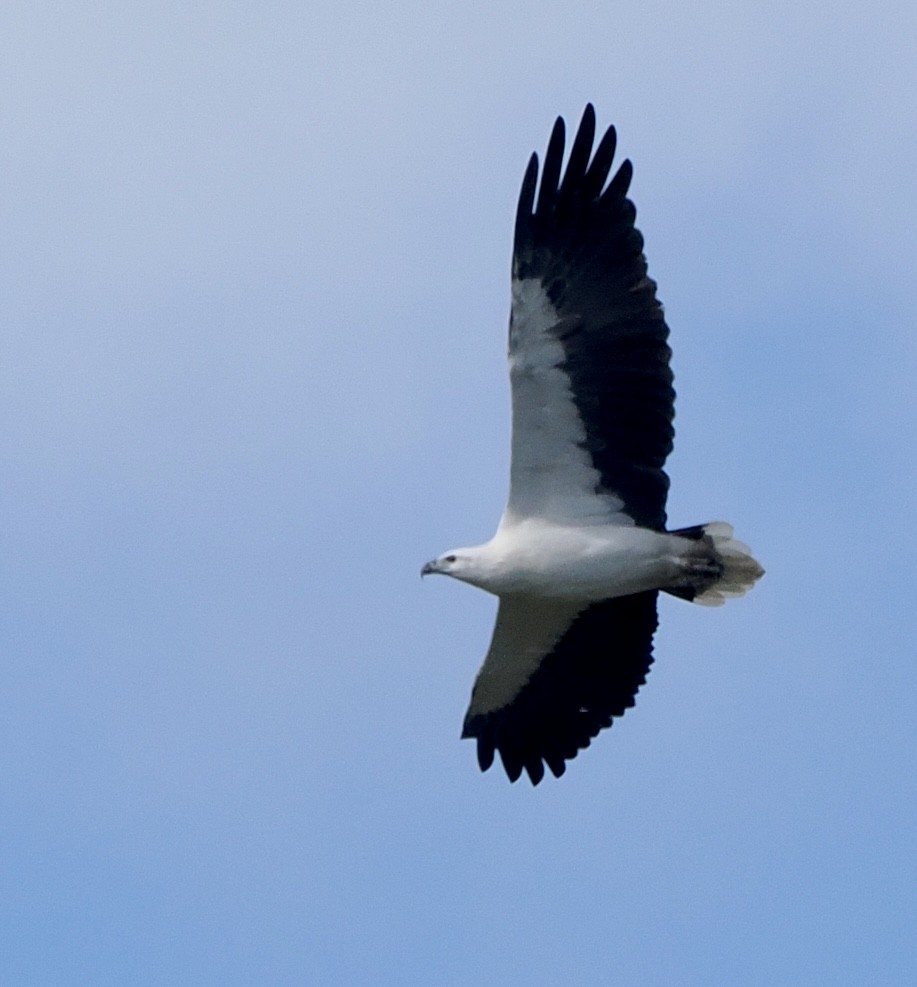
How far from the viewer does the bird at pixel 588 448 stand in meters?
13.9

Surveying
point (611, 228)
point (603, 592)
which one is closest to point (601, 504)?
point (603, 592)

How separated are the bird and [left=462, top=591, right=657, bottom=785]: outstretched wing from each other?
0.02 metres

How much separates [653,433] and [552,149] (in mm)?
1774

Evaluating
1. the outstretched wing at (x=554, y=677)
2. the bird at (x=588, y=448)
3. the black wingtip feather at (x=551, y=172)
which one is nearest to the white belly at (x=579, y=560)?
the bird at (x=588, y=448)

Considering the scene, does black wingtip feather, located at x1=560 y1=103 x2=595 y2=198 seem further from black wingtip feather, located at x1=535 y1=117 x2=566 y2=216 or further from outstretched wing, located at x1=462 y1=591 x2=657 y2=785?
outstretched wing, located at x1=462 y1=591 x2=657 y2=785

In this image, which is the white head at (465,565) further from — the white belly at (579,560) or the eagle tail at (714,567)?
the eagle tail at (714,567)

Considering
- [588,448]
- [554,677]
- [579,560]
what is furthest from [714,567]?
[554,677]

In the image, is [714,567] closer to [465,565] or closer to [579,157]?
[465,565]

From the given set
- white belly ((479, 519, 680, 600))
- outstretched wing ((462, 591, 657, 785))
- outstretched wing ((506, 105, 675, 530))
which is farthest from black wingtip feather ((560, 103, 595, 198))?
outstretched wing ((462, 591, 657, 785))

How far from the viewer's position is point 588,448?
1419 centimetres

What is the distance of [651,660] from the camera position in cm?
1510

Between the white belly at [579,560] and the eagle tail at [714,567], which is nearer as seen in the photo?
the white belly at [579,560]

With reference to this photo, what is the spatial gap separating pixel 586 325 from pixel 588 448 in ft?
2.49

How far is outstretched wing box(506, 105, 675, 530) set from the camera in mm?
13922
